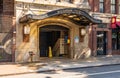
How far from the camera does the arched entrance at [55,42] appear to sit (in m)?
22.7

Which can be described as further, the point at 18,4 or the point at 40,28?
the point at 40,28

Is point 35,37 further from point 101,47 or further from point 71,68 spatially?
point 101,47

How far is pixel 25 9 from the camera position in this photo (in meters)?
18.9

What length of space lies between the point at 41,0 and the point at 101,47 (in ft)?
27.0

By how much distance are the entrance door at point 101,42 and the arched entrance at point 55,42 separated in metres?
3.47

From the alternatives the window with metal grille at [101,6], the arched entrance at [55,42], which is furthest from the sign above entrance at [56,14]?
the window with metal grille at [101,6]

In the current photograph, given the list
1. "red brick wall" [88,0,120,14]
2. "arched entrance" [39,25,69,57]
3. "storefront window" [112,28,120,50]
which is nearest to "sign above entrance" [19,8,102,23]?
"arched entrance" [39,25,69,57]

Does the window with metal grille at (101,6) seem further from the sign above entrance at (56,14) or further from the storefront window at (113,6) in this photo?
the sign above entrance at (56,14)

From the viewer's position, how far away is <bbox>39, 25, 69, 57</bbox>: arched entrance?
2270 centimetres

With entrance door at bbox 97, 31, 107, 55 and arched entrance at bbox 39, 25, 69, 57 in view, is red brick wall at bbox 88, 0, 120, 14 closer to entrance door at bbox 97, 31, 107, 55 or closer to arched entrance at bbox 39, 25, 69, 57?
entrance door at bbox 97, 31, 107, 55

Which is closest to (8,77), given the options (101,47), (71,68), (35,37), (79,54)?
(71,68)

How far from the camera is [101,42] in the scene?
24.4 meters

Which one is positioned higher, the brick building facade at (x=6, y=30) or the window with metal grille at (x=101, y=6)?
the window with metal grille at (x=101, y=6)

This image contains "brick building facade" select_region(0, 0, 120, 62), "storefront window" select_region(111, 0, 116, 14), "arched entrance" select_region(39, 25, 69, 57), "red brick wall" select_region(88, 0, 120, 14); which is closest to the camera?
"brick building facade" select_region(0, 0, 120, 62)
